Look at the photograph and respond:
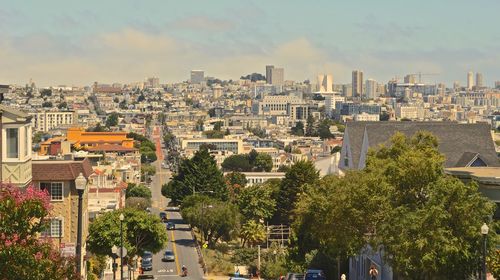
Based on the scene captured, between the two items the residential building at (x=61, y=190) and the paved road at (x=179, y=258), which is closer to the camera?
the residential building at (x=61, y=190)

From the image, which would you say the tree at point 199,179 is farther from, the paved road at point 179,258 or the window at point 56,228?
the window at point 56,228

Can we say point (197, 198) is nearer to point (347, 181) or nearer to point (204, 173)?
point (204, 173)

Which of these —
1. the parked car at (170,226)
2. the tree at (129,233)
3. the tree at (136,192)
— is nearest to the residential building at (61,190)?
the tree at (129,233)

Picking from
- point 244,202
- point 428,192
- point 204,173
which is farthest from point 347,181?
point 204,173

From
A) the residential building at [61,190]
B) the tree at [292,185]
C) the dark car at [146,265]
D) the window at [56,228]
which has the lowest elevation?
the dark car at [146,265]

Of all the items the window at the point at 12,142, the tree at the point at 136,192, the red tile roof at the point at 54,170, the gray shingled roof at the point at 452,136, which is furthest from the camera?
the tree at the point at 136,192

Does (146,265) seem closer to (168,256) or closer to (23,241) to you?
(168,256)

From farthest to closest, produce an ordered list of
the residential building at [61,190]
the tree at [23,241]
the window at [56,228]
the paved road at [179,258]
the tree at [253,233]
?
the tree at [253,233] < the paved road at [179,258] < the window at [56,228] < the residential building at [61,190] < the tree at [23,241]
